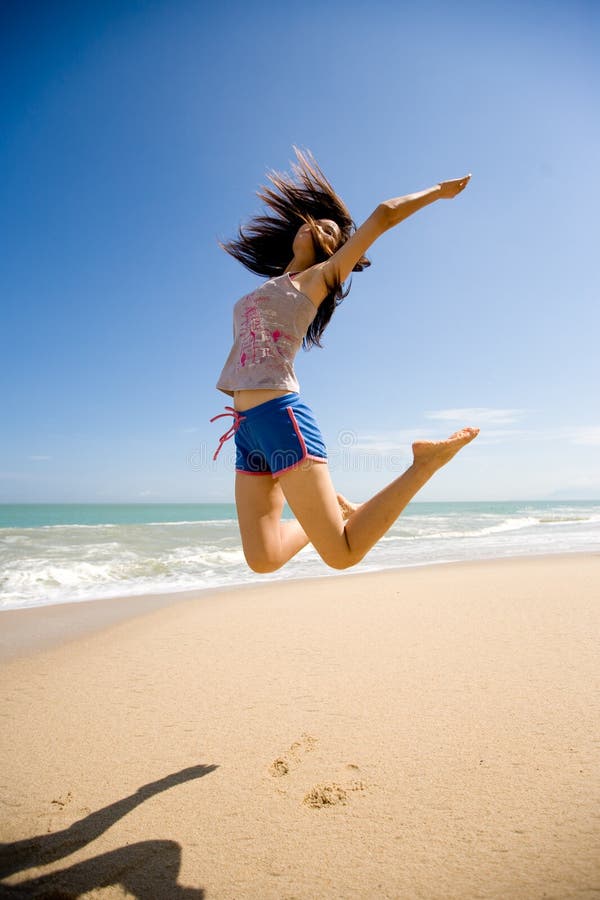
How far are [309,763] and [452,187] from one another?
8.78 feet

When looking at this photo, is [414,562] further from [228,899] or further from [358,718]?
[228,899]

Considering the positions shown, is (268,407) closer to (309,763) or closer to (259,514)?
(259,514)

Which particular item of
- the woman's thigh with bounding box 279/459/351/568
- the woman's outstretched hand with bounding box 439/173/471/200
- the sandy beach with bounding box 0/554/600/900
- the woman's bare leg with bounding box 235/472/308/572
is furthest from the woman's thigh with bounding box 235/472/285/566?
the woman's outstretched hand with bounding box 439/173/471/200

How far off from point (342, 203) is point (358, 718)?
9.57ft

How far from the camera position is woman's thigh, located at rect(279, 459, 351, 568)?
7.21 ft

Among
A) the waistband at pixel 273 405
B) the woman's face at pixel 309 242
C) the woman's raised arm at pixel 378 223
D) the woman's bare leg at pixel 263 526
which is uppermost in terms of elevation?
the woman's face at pixel 309 242

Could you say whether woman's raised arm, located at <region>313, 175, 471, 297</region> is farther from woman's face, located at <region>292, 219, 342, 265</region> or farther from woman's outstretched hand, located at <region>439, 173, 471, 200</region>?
woman's face, located at <region>292, 219, 342, 265</region>

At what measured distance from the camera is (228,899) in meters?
1.44

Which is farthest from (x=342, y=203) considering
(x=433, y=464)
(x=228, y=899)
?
(x=228, y=899)

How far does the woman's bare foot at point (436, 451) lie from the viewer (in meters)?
2.36

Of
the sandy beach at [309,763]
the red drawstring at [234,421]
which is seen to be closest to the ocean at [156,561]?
the sandy beach at [309,763]

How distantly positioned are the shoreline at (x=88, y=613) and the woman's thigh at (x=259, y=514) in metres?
2.40

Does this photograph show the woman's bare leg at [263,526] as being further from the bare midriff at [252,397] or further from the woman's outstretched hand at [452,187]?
the woman's outstretched hand at [452,187]

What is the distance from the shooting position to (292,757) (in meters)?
2.13
